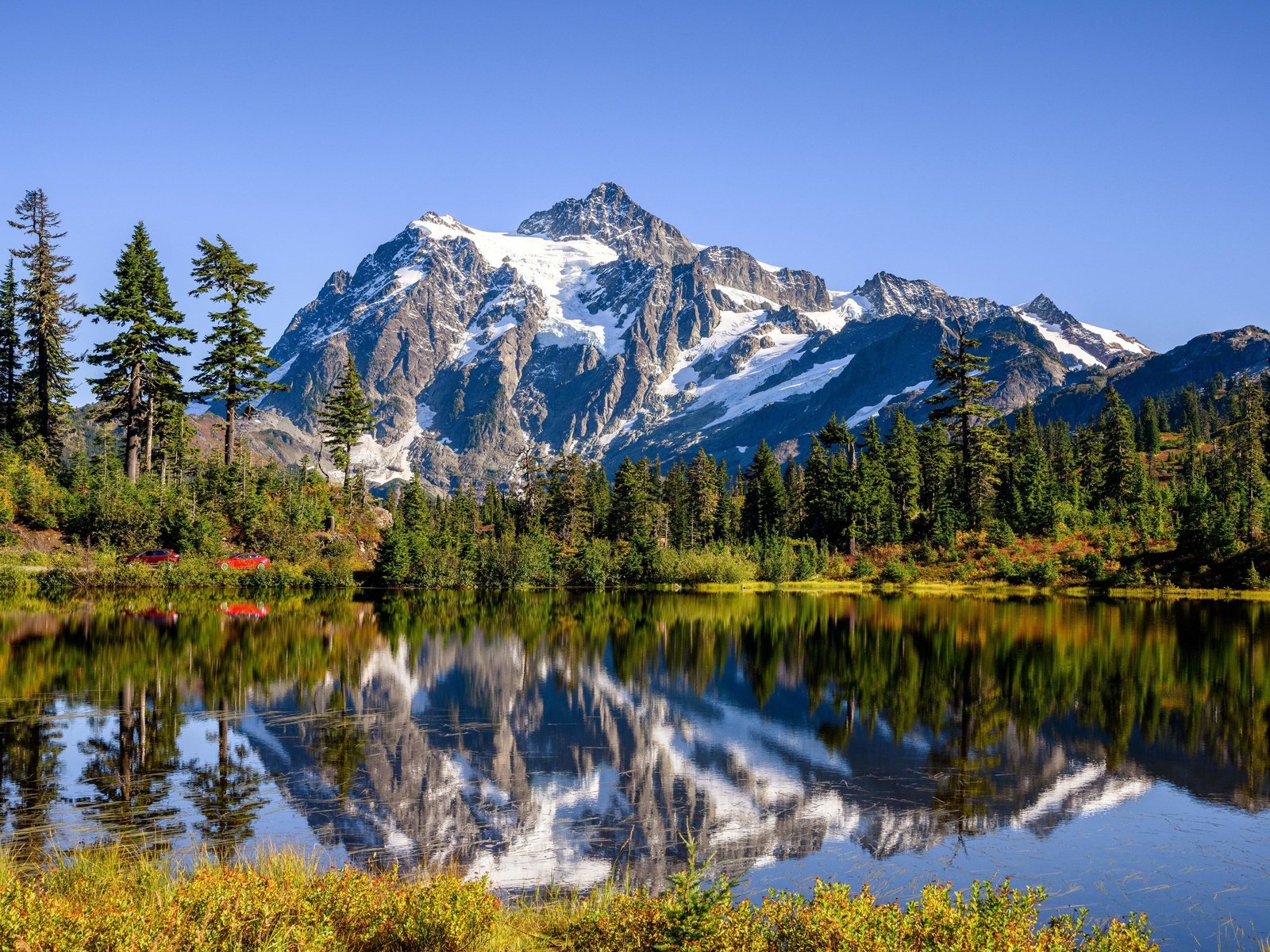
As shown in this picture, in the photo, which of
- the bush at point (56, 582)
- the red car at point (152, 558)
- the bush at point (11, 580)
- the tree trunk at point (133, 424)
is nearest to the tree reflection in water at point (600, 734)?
the bush at point (56, 582)

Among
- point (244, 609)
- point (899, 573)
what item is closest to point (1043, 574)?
point (899, 573)

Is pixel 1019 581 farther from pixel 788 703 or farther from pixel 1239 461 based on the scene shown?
pixel 788 703

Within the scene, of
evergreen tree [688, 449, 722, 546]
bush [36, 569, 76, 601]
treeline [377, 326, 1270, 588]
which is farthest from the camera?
evergreen tree [688, 449, 722, 546]

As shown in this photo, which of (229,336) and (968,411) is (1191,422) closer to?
(968,411)

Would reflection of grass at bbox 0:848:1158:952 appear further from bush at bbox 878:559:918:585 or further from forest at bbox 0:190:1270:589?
bush at bbox 878:559:918:585

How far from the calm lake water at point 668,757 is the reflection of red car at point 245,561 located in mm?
25153

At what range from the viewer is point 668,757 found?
24.5 m

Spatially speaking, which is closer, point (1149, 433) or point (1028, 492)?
point (1028, 492)

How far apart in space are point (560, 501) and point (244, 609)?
64.5 meters

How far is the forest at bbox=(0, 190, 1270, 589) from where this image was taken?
232ft

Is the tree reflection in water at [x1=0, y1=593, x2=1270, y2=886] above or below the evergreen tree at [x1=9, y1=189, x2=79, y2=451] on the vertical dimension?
below

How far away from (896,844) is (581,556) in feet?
267

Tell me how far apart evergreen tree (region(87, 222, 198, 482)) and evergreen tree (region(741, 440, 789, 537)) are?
6669cm

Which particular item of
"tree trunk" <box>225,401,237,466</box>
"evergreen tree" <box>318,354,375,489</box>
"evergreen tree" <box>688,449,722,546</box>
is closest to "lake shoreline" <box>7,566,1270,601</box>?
"tree trunk" <box>225,401,237,466</box>
